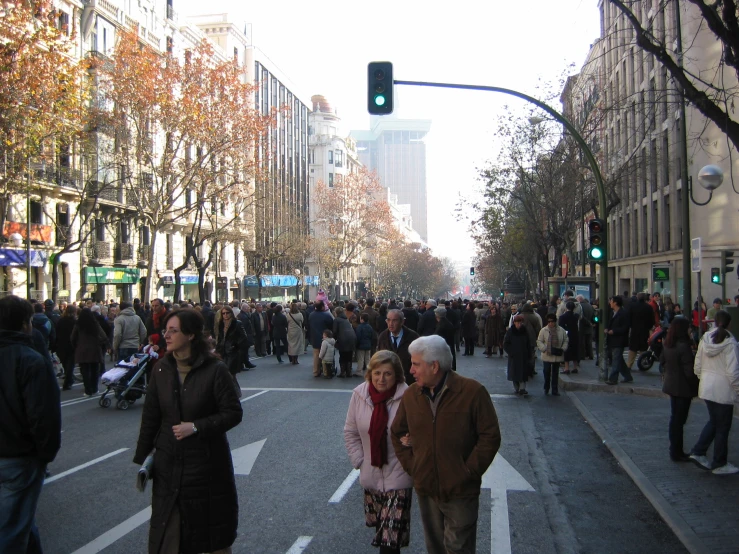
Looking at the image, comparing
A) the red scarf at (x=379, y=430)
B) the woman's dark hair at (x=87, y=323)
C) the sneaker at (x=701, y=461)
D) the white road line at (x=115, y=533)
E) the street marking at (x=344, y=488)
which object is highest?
the woman's dark hair at (x=87, y=323)

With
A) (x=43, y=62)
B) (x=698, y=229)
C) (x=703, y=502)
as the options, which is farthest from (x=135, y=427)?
(x=698, y=229)

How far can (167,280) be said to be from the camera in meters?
44.7

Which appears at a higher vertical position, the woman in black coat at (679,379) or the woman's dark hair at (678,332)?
the woman's dark hair at (678,332)

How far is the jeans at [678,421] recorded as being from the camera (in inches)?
Answer: 304

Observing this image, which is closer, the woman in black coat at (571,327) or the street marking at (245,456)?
the street marking at (245,456)

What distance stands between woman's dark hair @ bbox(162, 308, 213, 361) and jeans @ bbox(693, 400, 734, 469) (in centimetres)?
540

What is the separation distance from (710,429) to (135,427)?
733cm

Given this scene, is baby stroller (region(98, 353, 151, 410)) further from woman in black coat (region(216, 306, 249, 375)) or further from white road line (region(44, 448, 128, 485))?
white road line (region(44, 448, 128, 485))

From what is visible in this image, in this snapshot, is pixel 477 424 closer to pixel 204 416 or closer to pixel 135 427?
pixel 204 416

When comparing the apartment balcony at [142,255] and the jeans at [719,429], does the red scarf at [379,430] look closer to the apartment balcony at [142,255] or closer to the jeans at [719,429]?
the jeans at [719,429]

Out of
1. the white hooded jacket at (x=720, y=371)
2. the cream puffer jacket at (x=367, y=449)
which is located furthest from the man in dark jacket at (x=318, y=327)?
the cream puffer jacket at (x=367, y=449)

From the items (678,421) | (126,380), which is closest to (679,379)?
(678,421)

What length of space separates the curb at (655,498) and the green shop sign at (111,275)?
3067 centimetres

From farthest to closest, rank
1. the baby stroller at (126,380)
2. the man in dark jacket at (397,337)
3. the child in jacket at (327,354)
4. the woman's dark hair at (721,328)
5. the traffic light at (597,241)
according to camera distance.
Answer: the child in jacket at (327,354)
the traffic light at (597,241)
the baby stroller at (126,380)
the man in dark jacket at (397,337)
the woman's dark hair at (721,328)
